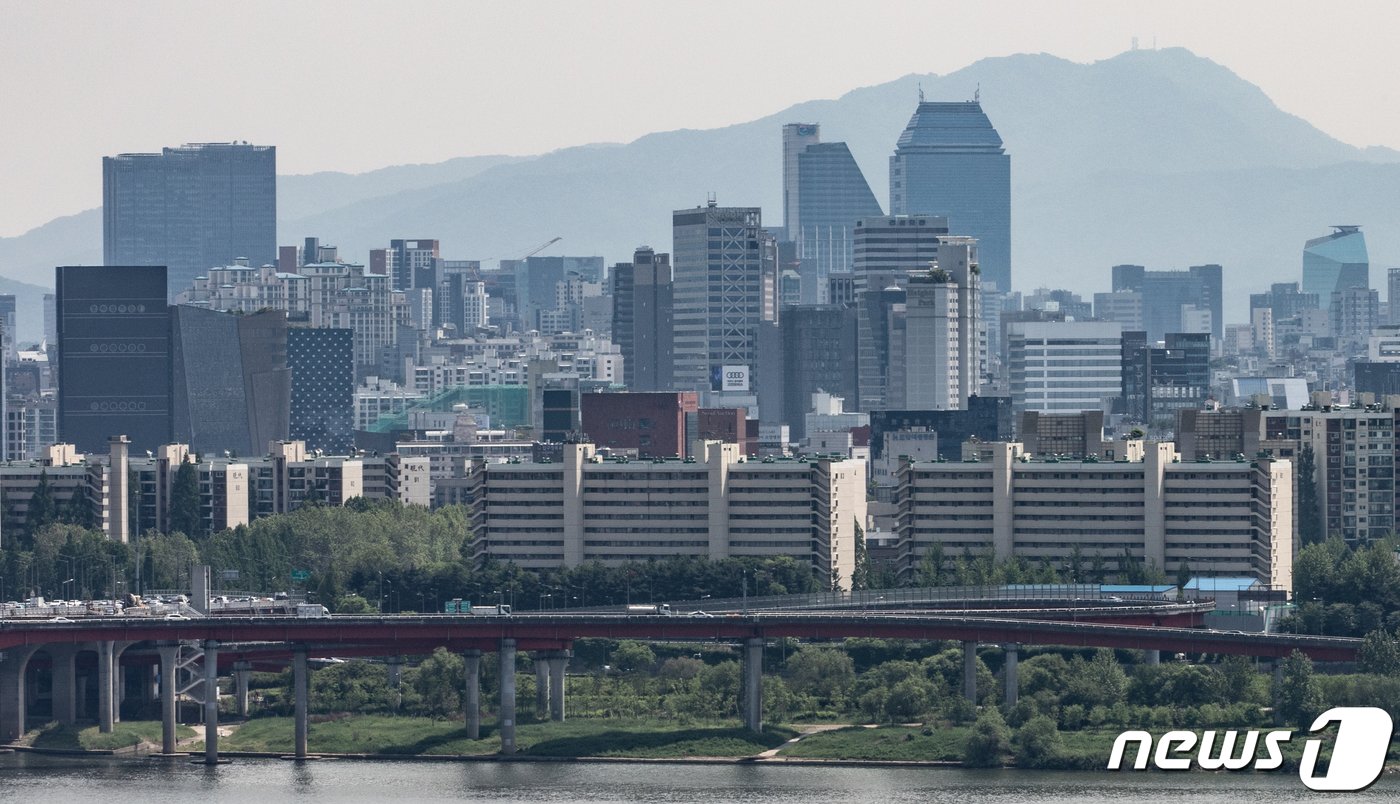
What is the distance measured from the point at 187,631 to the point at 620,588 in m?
41.4

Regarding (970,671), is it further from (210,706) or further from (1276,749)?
(210,706)

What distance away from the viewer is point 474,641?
162m

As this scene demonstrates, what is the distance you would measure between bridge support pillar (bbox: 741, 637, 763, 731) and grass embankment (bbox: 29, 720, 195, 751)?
2915 cm

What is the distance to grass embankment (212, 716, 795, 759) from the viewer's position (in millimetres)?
155250

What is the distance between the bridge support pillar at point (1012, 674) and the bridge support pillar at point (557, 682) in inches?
871

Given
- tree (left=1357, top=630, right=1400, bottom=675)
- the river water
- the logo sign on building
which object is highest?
tree (left=1357, top=630, right=1400, bottom=675)

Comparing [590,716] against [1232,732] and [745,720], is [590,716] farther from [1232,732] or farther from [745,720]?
[1232,732]

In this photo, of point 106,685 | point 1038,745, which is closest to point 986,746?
point 1038,745

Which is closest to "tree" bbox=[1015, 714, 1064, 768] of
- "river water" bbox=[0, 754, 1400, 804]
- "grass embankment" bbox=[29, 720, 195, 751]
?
"river water" bbox=[0, 754, 1400, 804]

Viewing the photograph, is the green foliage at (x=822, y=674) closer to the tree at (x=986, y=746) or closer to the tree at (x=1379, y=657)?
the tree at (x=986, y=746)

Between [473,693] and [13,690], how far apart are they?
80.8 feet

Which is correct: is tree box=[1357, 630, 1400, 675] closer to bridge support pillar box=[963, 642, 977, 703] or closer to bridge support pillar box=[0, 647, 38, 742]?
bridge support pillar box=[963, 642, 977, 703]

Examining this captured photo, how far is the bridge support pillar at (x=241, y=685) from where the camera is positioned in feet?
548

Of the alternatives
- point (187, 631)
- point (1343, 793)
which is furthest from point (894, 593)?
point (1343, 793)
